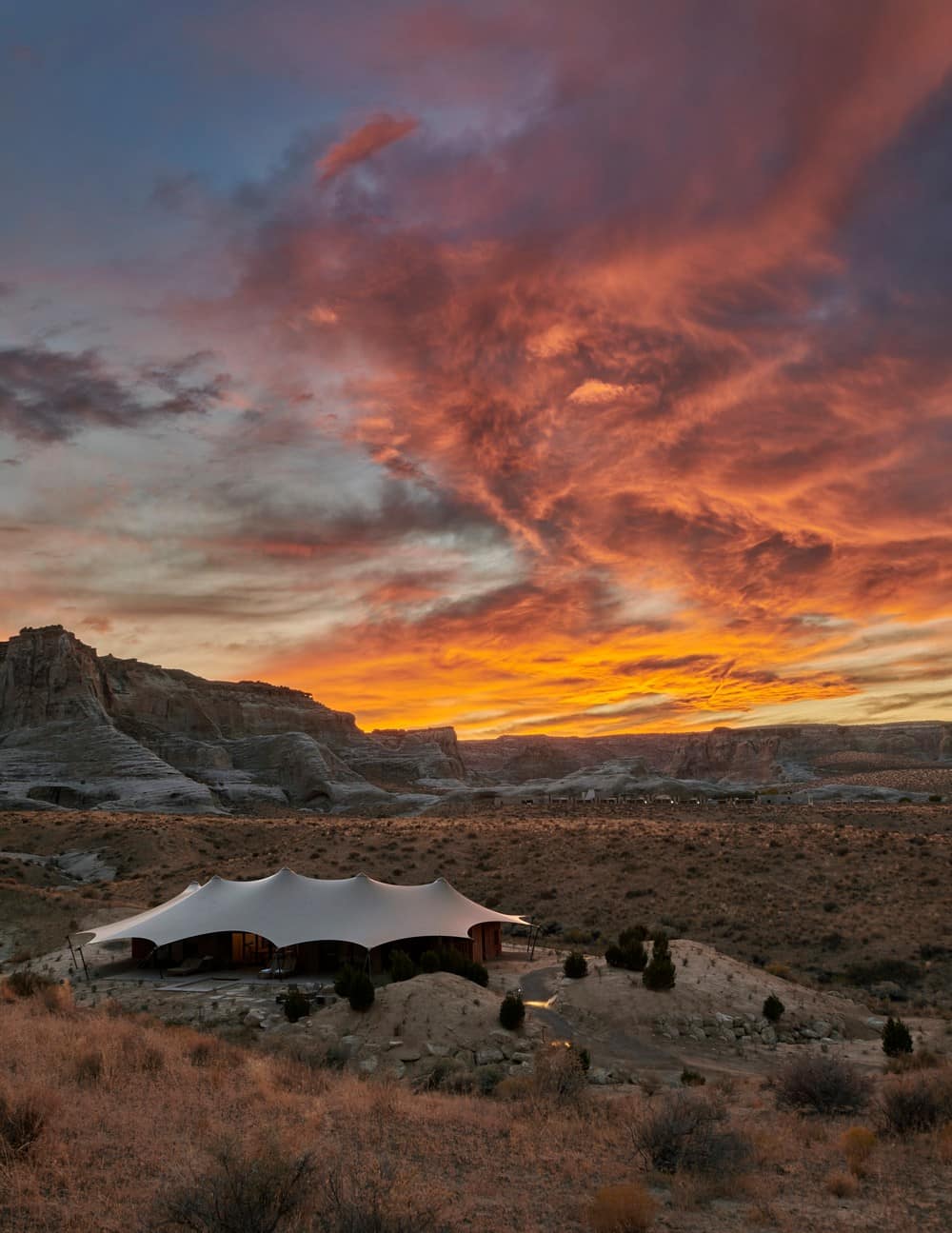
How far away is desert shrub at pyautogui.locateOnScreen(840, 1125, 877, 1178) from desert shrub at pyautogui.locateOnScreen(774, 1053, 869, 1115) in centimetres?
206

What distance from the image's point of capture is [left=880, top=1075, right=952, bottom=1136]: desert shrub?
45.4 feet

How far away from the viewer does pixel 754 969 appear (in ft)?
104

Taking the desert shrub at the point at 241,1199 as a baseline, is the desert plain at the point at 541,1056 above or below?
below

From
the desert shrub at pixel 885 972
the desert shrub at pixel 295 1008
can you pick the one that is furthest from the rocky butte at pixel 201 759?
the desert shrub at pixel 295 1008

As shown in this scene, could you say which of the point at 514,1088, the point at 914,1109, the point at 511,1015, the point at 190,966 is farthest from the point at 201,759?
the point at 914,1109

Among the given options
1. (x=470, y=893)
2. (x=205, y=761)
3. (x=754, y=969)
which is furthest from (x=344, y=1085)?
(x=205, y=761)

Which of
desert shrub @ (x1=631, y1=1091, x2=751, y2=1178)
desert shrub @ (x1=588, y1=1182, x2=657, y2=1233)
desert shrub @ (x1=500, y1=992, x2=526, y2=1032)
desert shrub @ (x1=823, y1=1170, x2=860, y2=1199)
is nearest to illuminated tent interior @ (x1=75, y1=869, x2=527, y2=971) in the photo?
desert shrub @ (x1=500, y1=992, x2=526, y2=1032)

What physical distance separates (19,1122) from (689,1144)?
9.05 meters

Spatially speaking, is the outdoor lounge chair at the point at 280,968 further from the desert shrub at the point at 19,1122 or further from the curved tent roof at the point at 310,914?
the desert shrub at the point at 19,1122

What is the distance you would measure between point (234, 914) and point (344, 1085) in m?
17.0

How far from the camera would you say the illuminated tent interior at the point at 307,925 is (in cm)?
3022

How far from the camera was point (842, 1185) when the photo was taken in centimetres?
1123

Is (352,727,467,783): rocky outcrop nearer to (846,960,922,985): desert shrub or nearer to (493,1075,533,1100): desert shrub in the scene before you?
(846,960,922,985): desert shrub

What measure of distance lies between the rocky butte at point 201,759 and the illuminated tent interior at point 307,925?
60.6m
